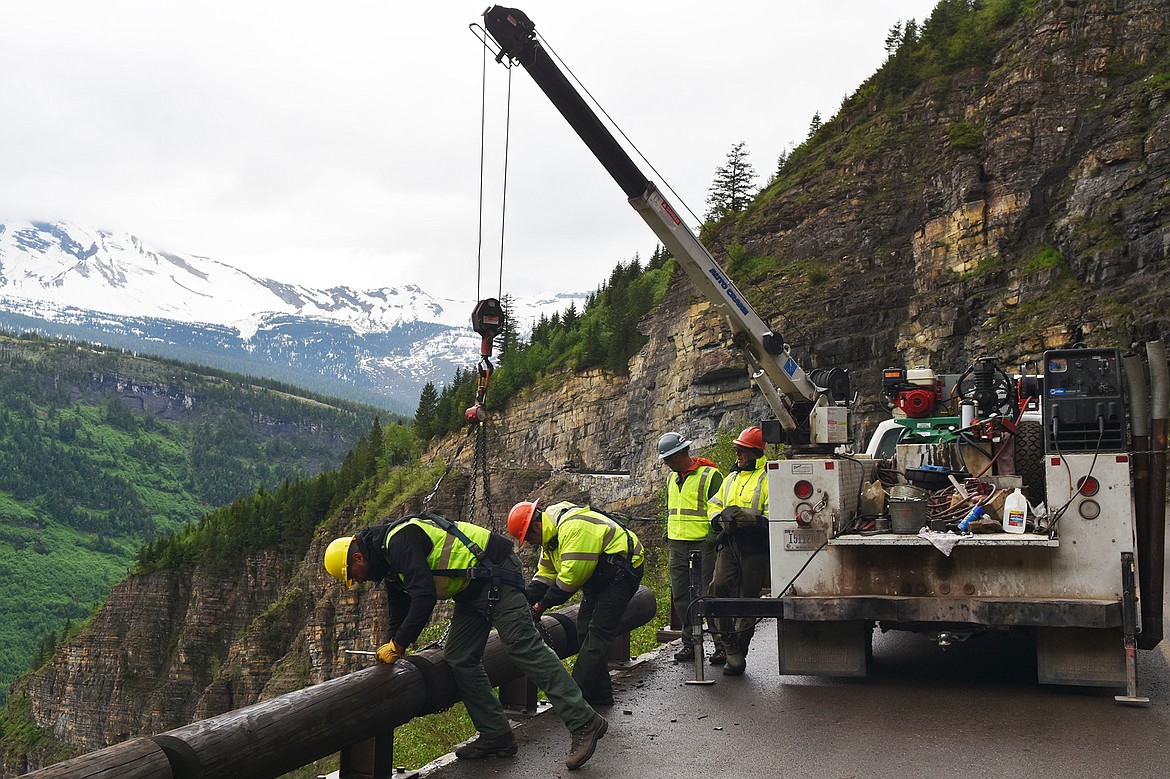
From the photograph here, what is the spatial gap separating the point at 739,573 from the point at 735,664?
2.56 ft

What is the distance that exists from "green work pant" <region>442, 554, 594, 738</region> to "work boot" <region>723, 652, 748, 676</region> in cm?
279

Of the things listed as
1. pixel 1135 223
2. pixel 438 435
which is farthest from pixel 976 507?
pixel 438 435

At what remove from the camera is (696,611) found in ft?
29.1

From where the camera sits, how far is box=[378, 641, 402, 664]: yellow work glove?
22.6 ft

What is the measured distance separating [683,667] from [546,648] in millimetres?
3178

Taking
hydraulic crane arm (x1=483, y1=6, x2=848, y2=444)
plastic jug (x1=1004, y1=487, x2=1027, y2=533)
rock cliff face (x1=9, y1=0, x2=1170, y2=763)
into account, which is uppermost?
rock cliff face (x1=9, y1=0, x2=1170, y2=763)

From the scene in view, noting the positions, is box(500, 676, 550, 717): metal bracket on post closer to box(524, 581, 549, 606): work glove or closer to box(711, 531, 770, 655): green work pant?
box(524, 581, 549, 606): work glove

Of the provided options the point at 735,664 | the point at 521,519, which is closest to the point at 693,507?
the point at 735,664

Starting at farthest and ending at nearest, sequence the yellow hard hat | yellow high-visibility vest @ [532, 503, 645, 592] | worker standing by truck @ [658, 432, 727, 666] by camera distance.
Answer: worker standing by truck @ [658, 432, 727, 666] → yellow high-visibility vest @ [532, 503, 645, 592] → the yellow hard hat

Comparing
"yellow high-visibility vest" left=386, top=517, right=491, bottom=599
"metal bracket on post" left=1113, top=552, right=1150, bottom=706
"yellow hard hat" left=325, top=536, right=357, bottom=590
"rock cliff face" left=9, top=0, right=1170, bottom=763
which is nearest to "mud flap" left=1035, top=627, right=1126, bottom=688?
"metal bracket on post" left=1113, top=552, right=1150, bottom=706

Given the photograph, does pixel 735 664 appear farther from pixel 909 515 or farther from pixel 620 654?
pixel 909 515

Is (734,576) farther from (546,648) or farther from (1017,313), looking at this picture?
(1017,313)

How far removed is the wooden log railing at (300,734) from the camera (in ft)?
16.1

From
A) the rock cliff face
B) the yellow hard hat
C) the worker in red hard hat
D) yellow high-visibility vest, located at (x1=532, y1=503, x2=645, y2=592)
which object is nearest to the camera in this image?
the yellow hard hat
